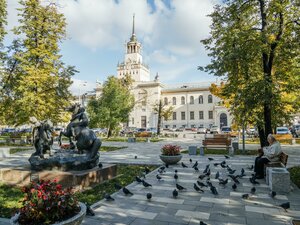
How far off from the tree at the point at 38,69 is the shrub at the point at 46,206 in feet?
53.5

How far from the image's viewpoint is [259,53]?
1193 cm

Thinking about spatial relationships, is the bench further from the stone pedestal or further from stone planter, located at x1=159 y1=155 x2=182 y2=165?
the stone pedestal

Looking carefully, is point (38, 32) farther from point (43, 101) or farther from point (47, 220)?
point (47, 220)

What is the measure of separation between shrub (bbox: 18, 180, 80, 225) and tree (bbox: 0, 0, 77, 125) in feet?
53.5

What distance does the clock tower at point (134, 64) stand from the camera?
252 ft

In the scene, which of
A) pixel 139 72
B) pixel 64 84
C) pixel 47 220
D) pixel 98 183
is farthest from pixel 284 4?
pixel 139 72

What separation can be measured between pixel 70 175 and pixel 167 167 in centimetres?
464

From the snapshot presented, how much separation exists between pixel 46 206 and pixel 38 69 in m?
18.4

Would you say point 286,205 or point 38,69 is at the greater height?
point 38,69

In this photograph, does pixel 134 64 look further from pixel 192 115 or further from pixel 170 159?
pixel 170 159

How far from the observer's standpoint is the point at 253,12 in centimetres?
1279

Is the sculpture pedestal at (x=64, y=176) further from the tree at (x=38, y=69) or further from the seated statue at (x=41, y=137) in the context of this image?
the tree at (x=38, y=69)

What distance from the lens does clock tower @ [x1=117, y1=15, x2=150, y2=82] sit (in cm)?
7681

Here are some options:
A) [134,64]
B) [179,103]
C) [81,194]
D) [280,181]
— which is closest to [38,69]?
[81,194]
